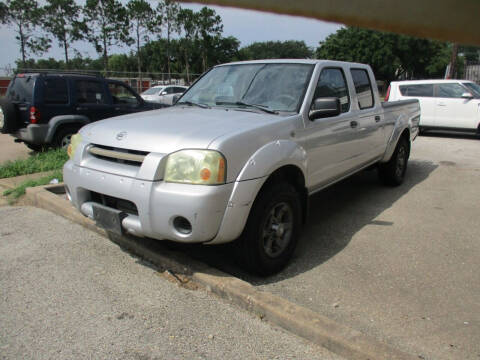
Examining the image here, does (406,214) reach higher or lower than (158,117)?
lower

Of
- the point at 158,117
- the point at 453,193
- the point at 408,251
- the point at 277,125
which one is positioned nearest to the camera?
the point at 277,125

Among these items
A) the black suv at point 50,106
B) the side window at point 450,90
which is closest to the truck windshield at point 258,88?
the black suv at point 50,106

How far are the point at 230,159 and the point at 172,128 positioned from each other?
0.59m

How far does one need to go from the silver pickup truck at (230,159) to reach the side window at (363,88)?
288 millimetres

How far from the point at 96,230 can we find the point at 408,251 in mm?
3098

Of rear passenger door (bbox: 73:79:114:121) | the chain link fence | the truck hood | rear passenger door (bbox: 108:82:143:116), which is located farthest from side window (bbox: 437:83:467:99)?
the chain link fence

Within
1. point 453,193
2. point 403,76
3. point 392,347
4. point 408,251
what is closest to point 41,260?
point 392,347

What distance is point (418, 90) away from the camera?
A: 12508mm

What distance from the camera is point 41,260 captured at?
3.63 metres

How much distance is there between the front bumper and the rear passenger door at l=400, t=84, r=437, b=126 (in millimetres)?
11068

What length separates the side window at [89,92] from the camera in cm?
848

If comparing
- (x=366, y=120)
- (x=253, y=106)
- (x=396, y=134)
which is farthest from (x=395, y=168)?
(x=253, y=106)

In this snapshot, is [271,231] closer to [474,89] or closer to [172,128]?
[172,128]

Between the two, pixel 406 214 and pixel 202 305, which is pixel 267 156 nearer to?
pixel 202 305
